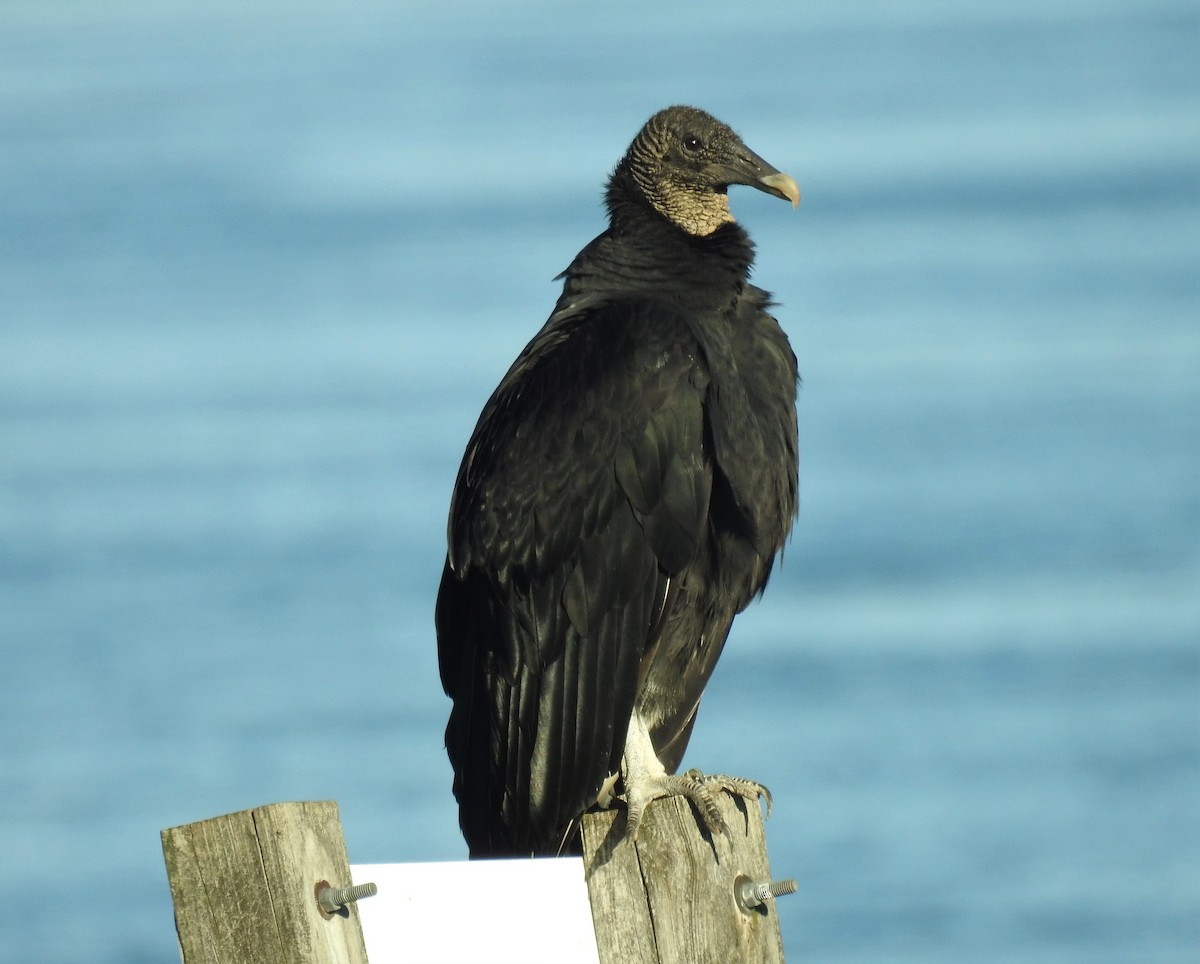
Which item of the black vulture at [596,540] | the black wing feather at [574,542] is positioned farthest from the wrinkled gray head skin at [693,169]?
the black wing feather at [574,542]

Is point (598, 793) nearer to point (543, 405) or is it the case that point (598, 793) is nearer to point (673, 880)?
point (543, 405)

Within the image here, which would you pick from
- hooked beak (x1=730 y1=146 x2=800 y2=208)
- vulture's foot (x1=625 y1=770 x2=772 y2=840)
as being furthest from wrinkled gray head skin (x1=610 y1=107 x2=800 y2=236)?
vulture's foot (x1=625 y1=770 x2=772 y2=840)

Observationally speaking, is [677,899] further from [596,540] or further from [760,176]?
[760,176]

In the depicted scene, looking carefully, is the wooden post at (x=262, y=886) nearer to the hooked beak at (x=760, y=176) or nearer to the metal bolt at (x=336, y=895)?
the metal bolt at (x=336, y=895)

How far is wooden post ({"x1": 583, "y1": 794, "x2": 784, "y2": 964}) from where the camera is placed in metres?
2.04

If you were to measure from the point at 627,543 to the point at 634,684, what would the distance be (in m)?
0.28

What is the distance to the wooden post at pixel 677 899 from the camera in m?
2.04

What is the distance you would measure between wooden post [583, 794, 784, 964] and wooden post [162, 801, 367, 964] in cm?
33

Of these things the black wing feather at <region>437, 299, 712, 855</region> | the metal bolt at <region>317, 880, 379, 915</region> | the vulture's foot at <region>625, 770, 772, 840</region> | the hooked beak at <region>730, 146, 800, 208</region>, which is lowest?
the metal bolt at <region>317, 880, 379, 915</region>

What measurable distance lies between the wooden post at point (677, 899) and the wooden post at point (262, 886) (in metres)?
0.33

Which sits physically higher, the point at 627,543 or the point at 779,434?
the point at 779,434

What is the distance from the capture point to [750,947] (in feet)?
6.90

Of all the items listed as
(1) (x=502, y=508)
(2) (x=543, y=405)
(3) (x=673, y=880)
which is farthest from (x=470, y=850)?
(3) (x=673, y=880)

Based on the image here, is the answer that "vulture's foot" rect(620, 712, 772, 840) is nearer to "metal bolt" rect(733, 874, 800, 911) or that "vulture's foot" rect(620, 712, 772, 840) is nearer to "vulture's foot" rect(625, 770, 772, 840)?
"vulture's foot" rect(625, 770, 772, 840)
